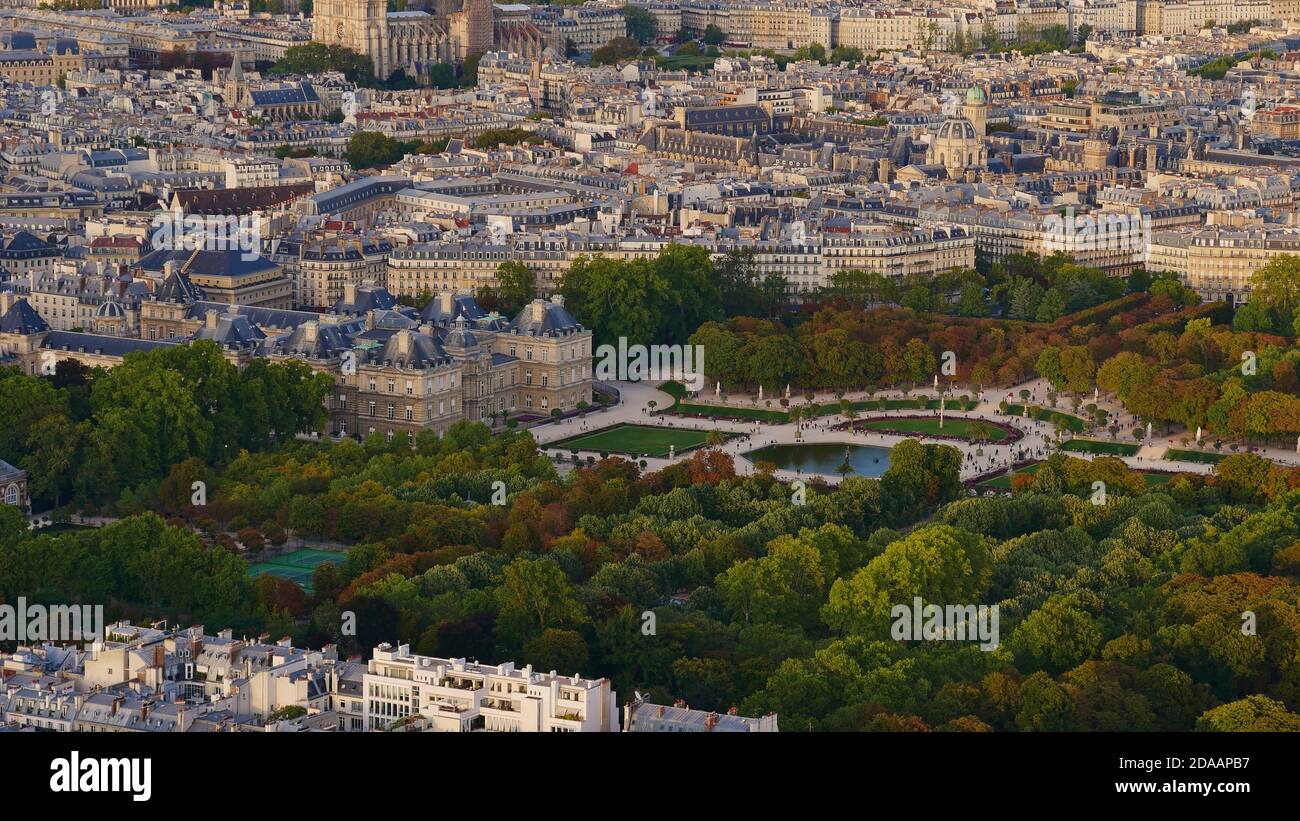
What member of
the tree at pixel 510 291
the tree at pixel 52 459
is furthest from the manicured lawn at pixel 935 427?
the tree at pixel 52 459

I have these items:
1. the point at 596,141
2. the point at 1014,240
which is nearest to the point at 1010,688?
the point at 1014,240

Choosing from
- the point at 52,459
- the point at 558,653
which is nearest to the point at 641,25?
the point at 52,459

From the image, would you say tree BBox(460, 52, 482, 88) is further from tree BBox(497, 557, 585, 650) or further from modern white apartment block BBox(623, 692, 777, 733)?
modern white apartment block BBox(623, 692, 777, 733)

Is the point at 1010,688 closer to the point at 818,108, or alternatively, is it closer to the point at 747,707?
the point at 747,707

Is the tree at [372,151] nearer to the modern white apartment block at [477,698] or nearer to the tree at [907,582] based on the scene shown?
the tree at [907,582]

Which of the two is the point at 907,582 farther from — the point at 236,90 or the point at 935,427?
the point at 236,90
